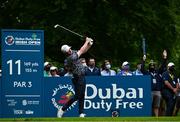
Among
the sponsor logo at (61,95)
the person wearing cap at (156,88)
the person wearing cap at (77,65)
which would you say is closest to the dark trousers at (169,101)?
the person wearing cap at (156,88)

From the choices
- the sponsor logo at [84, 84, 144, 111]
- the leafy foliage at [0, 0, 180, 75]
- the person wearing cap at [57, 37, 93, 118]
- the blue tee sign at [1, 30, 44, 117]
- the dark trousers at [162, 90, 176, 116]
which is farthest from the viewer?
the leafy foliage at [0, 0, 180, 75]

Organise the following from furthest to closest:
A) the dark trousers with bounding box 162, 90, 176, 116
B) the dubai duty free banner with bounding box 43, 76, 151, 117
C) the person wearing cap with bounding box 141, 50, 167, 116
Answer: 1. the person wearing cap with bounding box 141, 50, 167, 116
2. the dark trousers with bounding box 162, 90, 176, 116
3. the dubai duty free banner with bounding box 43, 76, 151, 117

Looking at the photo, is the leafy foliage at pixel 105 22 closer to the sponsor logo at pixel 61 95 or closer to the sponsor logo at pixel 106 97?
the sponsor logo at pixel 106 97

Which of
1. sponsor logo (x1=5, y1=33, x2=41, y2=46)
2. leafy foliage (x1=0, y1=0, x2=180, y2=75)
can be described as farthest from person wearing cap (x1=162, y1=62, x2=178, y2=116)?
leafy foliage (x1=0, y1=0, x2=180, y2=75)

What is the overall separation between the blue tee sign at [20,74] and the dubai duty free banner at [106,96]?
74.2 inches

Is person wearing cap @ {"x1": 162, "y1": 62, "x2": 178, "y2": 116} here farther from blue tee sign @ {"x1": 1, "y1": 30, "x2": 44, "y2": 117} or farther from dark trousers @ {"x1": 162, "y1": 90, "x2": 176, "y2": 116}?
blue tee sign @ {"x1": 1, "y1": 30, "x2": 44, "y2": 117}

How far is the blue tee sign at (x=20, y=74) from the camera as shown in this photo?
21.8m

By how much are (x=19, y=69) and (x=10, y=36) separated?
0.97m

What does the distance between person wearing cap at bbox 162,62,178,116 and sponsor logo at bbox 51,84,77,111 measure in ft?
9.91

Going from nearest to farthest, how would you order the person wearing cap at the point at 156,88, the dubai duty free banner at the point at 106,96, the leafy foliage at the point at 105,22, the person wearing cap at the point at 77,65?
the person wearing cap at the point at 77,65, the dubai duty free banner at the point at 106,96, the person wearing cap at the point at 156,88, the leafy foliage at the point at 105,22

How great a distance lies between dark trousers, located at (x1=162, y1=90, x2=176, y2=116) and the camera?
24.5 meters

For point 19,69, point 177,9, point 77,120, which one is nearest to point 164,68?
point 19,69

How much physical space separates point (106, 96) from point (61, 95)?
1.43m

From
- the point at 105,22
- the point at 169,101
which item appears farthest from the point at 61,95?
the point at 105,22
